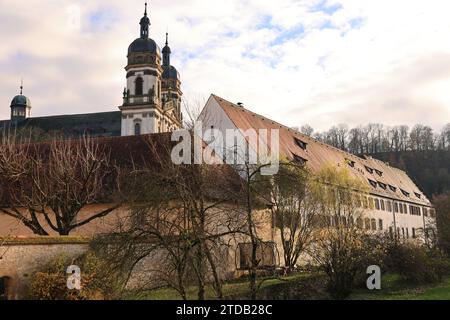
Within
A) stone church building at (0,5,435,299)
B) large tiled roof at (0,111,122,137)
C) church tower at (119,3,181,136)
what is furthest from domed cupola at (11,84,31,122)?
church tower at (119,3,181,136)

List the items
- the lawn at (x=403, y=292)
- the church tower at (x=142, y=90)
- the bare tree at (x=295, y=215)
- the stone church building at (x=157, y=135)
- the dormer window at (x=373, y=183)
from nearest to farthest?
the stone church building at (x=157, y=135), the lawn at (x=403, y=292), the bare tree at (x=295, y=215), the dormer window at (x=373, y=183), the church tower at (x=142, y=90)

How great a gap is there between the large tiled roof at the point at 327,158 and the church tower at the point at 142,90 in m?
21.9

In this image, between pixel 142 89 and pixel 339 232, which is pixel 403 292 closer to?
pixel 339 232

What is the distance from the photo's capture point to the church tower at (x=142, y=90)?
2296 inches

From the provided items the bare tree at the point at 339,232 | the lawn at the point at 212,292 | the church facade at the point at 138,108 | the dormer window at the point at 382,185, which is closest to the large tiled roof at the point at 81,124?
the church facade at the point at 138,108

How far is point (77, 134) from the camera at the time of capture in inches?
2527

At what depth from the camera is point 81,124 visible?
216ft

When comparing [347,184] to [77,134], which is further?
[77,134]

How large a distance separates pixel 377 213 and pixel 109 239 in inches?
1367

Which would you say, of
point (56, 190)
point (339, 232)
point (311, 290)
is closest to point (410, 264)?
point (339, 232)

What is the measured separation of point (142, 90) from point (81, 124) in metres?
12.3

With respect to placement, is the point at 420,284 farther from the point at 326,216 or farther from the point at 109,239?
the point at 109,239

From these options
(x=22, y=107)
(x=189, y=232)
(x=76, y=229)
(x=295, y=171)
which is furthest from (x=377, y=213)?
(x=22, y=107)

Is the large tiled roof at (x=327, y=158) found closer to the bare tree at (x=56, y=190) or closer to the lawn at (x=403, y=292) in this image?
the lawn at (x=403, y=292)
